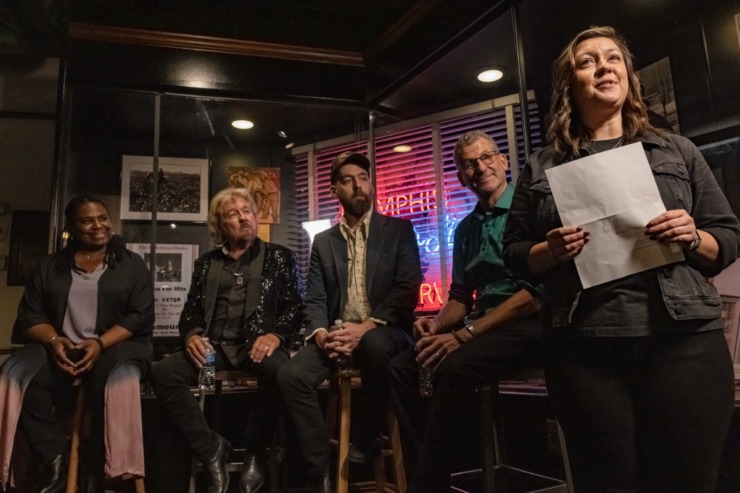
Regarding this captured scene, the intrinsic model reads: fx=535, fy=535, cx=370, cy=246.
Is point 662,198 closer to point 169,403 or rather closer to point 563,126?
point 563,126

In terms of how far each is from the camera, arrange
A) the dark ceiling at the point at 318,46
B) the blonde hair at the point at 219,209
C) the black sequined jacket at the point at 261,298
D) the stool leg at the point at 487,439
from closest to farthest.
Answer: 1. the stool leg at the point at 487,439
2. the black sequined jacket at the point at 261,298
3. the blonde hair at the point at 219,209
4. the dark ceiling at the point at 318,46

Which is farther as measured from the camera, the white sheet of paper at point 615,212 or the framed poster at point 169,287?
the framed poster at point 169,287

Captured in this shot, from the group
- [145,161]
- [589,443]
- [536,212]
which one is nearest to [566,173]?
[536,212]

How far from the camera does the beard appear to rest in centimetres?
282

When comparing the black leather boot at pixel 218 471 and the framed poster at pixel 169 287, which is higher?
the framed poster at pixel 169 287

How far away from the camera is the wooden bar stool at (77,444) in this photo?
231 centimetres

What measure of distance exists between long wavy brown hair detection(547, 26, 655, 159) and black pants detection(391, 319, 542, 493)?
87cm

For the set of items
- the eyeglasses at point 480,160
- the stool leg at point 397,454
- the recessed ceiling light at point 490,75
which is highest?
the recessed ceiling light at point 490,75

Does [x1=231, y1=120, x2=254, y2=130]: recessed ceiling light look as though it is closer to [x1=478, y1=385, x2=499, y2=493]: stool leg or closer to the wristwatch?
[x1=478, y1=385, x2=499, y2=493]: stool leg

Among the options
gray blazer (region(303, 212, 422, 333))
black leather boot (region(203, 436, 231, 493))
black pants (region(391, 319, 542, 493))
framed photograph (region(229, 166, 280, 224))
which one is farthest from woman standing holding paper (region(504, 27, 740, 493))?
framed photograph (region(229, 166, 280, 224))

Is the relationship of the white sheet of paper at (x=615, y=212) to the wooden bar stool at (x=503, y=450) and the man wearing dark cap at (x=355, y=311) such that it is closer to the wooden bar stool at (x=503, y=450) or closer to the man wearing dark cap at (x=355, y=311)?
the wooden bar stool at (x=503, y=450)

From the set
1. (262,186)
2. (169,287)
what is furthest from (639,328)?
(262,186)

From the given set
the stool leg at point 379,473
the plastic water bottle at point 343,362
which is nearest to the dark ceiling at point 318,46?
the plastic water bottle at point 343,362

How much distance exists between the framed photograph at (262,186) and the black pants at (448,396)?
8.25 feet
